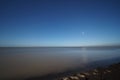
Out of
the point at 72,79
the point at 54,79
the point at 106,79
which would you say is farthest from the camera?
the point at 54,79

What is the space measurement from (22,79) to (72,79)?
12.6 feet

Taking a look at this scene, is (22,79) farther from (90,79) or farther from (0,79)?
(90,79)

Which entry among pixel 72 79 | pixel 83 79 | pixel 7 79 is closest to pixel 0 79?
pixel 7 79

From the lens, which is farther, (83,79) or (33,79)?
(33,79)

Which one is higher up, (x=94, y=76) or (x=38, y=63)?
(x=38, y=63)

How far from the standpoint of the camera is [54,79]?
395 inches

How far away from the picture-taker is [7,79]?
1038 centimetres

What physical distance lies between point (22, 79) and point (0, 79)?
158 centimetres

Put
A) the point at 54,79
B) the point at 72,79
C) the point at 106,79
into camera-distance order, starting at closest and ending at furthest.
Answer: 1. the point at 106,79
2. the point at 72,79
3. the point at 54,79

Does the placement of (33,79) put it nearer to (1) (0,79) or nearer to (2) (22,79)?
(2) (22,79)

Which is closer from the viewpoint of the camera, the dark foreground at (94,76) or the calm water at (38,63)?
the dark foreground at (94,76)

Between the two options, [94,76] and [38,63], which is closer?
[94,76]

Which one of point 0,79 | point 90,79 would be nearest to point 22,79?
point 0,79

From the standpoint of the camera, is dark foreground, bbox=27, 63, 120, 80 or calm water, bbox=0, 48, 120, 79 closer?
dark foreground, bbox=27, 63, 120, 80
